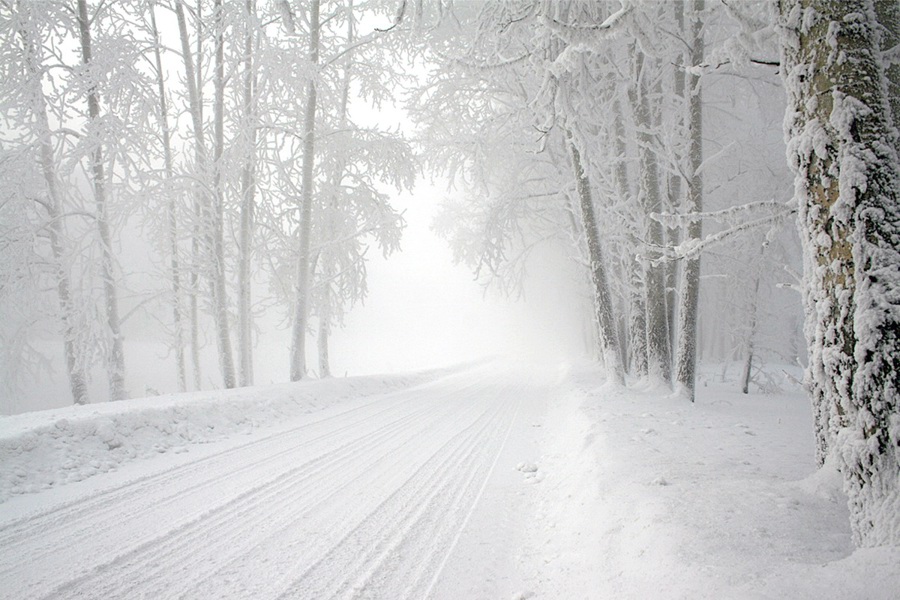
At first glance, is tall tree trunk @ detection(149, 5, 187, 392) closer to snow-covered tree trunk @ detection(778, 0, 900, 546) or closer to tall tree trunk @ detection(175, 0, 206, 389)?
tall tree trunk @ detection(175, 0, 206, 389)

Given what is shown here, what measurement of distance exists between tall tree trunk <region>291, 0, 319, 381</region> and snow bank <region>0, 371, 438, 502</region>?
280cm

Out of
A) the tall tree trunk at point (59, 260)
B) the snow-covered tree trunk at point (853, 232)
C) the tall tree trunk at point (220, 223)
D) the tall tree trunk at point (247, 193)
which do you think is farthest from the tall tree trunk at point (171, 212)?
the snow-covered tree trunk at point (853, 232)

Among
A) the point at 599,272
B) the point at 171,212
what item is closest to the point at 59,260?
the point at 171,212

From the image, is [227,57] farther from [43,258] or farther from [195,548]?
[195,548]

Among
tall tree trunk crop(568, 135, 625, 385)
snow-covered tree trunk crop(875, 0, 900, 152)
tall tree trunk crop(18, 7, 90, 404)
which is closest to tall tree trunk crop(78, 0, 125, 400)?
tall tree trunk crop(18, 7, 90, 404)

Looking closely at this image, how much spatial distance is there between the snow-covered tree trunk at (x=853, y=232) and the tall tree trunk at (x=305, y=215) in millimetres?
10245

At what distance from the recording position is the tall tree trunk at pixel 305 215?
10.8 metres

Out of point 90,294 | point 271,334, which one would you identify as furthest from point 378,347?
point 90,294

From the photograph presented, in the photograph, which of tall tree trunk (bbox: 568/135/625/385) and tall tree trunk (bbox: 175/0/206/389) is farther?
tall tree trunk (bbox: 175/0/206/389)

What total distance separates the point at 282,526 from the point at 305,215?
8.98 m

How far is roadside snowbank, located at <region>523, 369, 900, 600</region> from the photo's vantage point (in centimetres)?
201

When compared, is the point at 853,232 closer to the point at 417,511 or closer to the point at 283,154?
the point at 417,511

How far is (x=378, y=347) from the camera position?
176 feet

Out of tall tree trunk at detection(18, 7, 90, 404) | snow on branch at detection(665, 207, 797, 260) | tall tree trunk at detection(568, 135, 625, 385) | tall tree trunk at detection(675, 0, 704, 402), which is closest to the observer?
snow on branch at detection(665, 207, 797, 260)
